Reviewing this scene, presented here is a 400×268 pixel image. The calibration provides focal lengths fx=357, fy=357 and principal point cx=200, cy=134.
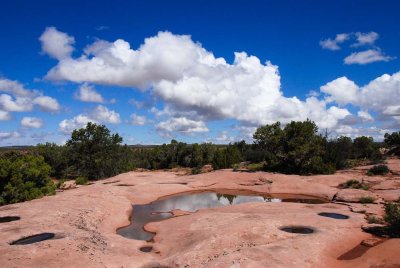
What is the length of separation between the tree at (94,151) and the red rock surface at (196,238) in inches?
972

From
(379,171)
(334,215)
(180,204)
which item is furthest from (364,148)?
(334,215)

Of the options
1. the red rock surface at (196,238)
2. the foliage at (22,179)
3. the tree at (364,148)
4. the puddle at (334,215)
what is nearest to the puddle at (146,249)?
the red rock surface at (196,238)

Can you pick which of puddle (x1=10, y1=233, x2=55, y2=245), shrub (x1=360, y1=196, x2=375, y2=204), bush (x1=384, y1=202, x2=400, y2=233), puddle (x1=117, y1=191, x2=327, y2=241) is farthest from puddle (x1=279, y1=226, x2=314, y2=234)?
puddle (x1=10, y1=233, x2=55, y2=245)

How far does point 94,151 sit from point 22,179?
79.5 feet

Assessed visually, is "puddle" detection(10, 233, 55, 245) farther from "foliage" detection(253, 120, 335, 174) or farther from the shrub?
"foliage" detection(253, 120, 335, 174)

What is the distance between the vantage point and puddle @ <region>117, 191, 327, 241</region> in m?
23.6

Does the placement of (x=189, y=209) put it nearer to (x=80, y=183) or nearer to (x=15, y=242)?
(x=15, y=242)

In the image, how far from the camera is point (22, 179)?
30391 millimetres

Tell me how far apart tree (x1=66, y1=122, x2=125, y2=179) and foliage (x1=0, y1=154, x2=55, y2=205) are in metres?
21.5

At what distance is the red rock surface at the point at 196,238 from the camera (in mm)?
14383

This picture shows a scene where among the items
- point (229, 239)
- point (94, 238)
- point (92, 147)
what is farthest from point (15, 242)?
point (92, 147)

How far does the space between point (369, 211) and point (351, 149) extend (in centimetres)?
4242

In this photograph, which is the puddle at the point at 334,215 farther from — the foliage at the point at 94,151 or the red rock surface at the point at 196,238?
the foliage at the point at 94,151

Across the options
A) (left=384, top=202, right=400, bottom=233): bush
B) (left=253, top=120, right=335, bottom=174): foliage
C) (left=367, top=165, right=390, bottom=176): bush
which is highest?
(left=253, top=120, right=335, bottom=174): foliage
